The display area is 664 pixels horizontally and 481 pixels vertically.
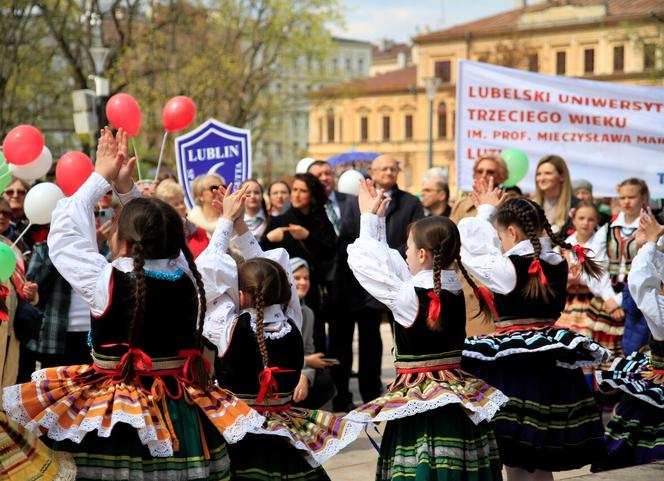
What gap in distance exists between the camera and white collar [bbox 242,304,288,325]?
5.11m

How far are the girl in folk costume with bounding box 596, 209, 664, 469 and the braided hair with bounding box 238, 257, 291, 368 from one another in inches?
83.0

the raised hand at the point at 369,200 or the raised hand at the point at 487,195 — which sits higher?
the raised hand at the point at 369,200

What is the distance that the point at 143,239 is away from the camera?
4.42m

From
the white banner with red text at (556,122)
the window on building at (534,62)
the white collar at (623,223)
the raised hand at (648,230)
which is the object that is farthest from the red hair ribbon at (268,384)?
the window on building at (534,62)

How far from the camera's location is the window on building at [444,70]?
69.4 metres

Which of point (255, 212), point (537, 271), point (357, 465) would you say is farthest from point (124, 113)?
point (537, 271)

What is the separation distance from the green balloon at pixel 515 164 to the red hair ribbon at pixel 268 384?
4573 mm

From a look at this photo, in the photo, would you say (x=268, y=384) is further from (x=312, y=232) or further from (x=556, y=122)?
(x=556, y=122)

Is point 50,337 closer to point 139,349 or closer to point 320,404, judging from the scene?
point 320,404

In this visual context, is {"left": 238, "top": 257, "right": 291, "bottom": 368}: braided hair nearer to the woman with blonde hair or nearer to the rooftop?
the woman with blonde hair

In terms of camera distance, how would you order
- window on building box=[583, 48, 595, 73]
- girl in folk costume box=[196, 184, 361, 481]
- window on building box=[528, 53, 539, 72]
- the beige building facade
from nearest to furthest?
1. girl in folk costume box=[196, 184, 361, 481]
2. the beige building facade
3. window on building box=[583, 48, 595, 73]
4. window on building box=[528, 53, 539, 72]

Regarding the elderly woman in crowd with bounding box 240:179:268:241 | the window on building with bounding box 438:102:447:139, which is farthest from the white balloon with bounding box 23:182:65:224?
the window on building with bounding box 438:102:447:139

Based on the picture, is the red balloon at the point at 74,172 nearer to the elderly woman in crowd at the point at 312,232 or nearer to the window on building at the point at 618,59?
the elderly woman in crowd at the point at 312,232

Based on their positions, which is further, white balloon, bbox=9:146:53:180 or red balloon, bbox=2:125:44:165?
white balloon, bbox=9:146:53:180
